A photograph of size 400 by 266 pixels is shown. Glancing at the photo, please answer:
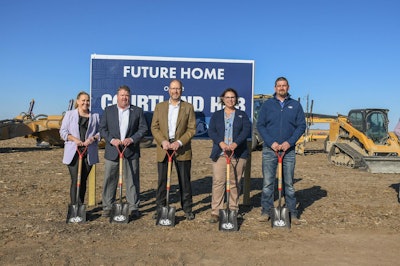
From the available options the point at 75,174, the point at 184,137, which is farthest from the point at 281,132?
the point at 75,174

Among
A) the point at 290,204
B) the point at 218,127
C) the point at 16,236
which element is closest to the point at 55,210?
the point at 16,236

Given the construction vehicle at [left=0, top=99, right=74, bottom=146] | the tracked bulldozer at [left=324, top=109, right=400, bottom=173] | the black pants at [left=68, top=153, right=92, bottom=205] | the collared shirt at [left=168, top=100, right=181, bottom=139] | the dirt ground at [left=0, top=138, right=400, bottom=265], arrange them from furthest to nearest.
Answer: the construction vehicle at [left=0, top=99, right=74, bottom=146]
the tracked bulldozer at [left=324, top=109, right=400, bottom=173]
the black pants at [left=68, top=153, right=92, bottom=205]
the collared shirt at [left=168, top=100, right=181, bottom=139]
the dirt ground at [left=0, top=138, right=400, bottom=265]

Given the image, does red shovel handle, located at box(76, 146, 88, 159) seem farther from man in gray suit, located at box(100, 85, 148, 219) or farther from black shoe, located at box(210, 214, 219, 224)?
black shoe, located at box(210, 214, 219, 224)

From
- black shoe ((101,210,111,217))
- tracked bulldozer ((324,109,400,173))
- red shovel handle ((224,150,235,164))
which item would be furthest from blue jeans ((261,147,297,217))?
tracked bulldozer ((324,109,400,173))

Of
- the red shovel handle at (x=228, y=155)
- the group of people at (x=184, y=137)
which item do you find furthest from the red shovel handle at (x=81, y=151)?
the red shovel handle at (x=228, y=155)

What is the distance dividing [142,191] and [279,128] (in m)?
3.84

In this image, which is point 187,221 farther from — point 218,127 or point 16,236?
point 16,236

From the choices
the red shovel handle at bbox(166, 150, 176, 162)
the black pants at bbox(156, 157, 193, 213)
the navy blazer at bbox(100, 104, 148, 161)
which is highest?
the navy blazer at bbox(100, 104, 148, 161)

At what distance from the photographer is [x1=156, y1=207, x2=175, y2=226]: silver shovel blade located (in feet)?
19.7

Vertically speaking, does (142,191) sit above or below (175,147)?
below

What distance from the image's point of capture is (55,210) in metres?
6.90

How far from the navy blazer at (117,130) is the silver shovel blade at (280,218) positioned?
2.23m

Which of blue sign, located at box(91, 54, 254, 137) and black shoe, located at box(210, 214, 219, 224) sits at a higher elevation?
blue sign, located at box(91, 54, 254, 137)

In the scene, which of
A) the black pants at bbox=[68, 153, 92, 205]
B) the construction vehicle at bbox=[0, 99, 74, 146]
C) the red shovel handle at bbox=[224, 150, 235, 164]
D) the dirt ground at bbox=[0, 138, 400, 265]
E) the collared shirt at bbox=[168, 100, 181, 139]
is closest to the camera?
the dirt ground at bbox=[0, 138, 400, 265]
